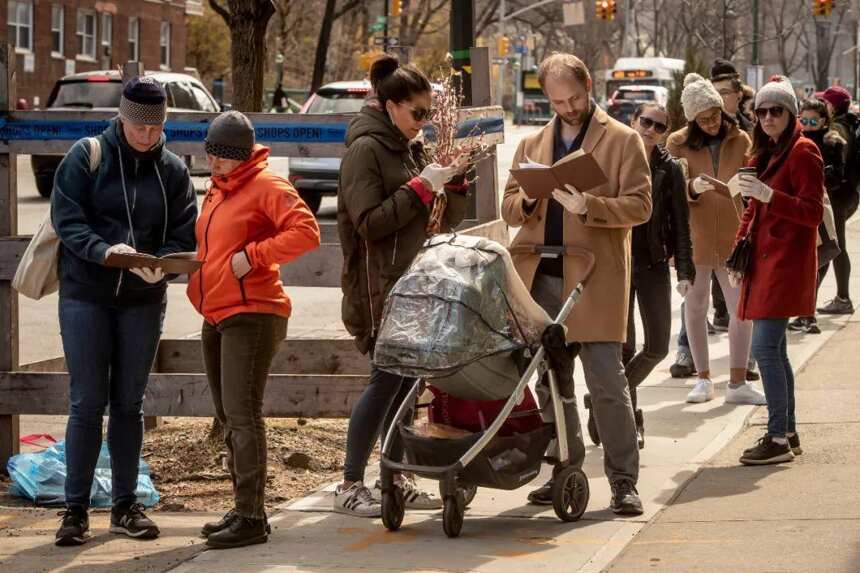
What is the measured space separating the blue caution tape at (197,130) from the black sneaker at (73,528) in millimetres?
2364

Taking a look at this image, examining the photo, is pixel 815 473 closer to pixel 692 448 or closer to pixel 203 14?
pixel 692 448

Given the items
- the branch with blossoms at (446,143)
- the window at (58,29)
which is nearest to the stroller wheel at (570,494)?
the branch with blossoms at (446,143)

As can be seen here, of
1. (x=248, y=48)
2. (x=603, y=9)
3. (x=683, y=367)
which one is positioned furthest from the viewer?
(x=603, y=9)

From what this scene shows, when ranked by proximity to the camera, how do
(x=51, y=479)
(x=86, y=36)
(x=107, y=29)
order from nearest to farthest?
1. (x=51, y=479)
2. (x=86, y=36)
3. (x=107, y=29)

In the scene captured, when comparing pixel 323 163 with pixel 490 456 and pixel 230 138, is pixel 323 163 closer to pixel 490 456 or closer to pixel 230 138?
pixel 230 138

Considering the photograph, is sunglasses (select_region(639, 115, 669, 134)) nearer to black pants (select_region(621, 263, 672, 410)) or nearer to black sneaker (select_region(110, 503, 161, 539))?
black pants (select_region(621, 263, 672, 410))

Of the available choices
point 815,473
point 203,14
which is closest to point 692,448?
point 815,473

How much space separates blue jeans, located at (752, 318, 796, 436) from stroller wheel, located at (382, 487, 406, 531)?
2.18m

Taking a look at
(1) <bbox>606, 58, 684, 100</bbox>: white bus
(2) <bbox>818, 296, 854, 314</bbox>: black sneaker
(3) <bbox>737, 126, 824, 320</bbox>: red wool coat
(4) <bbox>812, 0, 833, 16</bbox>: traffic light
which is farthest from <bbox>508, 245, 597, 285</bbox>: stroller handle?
(1) <bbox>606, 58, 684, 100</bbox>: white bus

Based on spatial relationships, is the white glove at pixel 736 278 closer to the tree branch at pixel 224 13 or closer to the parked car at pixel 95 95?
the tree branch at pixel 224 13

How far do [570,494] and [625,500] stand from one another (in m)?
0.26

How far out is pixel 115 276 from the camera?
672 centimetres

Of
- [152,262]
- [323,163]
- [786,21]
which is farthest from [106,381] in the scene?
[786,21]

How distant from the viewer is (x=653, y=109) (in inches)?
337
